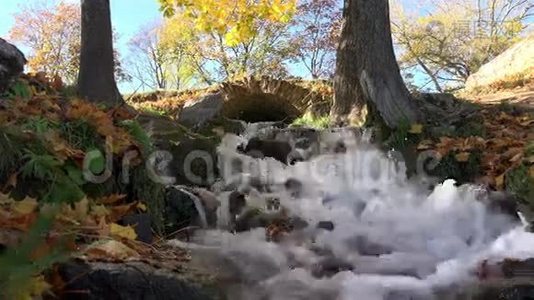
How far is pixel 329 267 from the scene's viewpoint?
3.90 m

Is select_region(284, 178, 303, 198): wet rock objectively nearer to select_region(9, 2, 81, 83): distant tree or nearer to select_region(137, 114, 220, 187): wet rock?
select_region(137, 114, 220, 187): wet rock

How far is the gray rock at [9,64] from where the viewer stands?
4615 millimetres

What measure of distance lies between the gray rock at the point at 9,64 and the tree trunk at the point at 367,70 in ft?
13.8

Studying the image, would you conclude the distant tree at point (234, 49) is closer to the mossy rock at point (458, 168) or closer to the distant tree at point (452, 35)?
the distant tree at point (452, 35)

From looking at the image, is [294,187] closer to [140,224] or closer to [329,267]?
[329,267]

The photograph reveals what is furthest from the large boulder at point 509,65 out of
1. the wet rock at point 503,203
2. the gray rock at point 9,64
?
the gray rock at point 9,64

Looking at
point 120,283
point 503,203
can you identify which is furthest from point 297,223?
point 120,283

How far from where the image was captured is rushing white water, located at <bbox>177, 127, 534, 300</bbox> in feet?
11.2

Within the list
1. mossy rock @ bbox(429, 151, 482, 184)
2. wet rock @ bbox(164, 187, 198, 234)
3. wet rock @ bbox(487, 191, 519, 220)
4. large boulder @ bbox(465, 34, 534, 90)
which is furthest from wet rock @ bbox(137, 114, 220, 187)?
large boulder @ bbox(465, 34, 534, 90)

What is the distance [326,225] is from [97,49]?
3888 mm

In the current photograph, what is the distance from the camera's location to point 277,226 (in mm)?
5441

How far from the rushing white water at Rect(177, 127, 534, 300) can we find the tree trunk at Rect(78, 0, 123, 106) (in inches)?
65.8

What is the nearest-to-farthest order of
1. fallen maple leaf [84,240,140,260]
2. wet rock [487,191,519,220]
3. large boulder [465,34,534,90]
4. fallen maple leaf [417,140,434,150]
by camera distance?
fallen maple leaf [84,240,140,260] → wet rock [487,191,519,220] → fallen maple leaf [417,140,434,150] → large boulder [465,34,534,90]

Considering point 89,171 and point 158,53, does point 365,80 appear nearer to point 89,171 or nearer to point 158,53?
point 89,171
